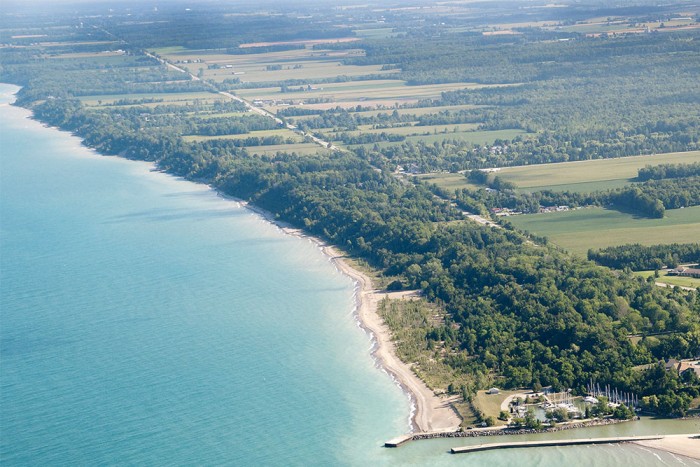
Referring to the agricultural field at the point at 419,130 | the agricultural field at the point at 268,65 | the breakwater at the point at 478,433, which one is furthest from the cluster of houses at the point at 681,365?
the agricultural field at the point at 268,65

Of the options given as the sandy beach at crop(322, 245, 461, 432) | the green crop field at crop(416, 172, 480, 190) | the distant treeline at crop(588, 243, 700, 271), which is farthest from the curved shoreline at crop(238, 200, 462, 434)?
the green crop field at crop(416, 172, 480, 190)

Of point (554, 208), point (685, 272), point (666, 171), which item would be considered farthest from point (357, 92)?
point (685, 272)

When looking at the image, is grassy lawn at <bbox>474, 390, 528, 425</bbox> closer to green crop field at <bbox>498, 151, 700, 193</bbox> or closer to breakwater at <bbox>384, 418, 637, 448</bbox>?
breakwater at <bbox>384, 418, 637, 448</bbox>

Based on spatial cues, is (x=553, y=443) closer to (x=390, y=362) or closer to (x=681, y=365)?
(x=681, y=365)

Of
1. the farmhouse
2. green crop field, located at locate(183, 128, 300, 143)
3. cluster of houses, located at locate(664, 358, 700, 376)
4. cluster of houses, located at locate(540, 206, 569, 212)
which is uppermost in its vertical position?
the farmhouse

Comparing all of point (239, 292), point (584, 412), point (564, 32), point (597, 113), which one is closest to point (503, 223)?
point (239, 292)

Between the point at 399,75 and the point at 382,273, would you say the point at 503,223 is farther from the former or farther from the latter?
the point at 399,75
